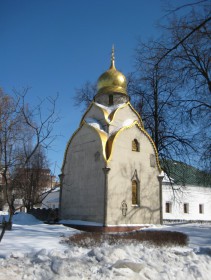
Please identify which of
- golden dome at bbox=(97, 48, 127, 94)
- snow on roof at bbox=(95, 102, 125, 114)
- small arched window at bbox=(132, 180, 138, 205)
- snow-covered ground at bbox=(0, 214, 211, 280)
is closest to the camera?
snow-covered ground at bbox=(0, 214, 211, 280)

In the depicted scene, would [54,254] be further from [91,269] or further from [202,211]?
[202,211]

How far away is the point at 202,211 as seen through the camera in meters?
34.9

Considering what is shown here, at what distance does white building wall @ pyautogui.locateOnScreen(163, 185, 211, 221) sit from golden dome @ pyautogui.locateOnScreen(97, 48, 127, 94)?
1354 centimetres

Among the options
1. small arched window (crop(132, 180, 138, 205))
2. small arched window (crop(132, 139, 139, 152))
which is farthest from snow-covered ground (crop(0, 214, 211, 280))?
small arched window (crop(132, 139, 139, 152))

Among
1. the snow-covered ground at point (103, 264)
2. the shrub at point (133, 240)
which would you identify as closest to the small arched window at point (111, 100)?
the shrub at point (133, 240)

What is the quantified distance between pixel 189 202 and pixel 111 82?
17.8 meters

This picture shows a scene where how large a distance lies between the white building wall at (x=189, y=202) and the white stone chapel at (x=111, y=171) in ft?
39.5

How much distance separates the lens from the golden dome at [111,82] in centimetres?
2241

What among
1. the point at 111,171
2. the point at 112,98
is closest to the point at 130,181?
the point at 111,171

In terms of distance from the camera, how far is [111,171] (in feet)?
59.6

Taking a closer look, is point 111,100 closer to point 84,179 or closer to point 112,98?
point 112,98

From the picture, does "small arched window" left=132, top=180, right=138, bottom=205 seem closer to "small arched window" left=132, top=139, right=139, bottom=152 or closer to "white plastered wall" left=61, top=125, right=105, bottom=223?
"small arched window" left=132, top=139, right=139, bottom=152

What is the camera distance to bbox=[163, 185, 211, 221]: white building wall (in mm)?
31984

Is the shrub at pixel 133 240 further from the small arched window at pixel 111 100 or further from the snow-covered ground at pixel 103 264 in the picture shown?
the small arched window at pixel 111 100
